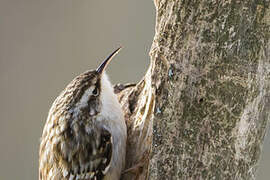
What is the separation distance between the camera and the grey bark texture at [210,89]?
76.2 inches

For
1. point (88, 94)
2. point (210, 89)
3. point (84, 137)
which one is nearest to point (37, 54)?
point (88, 94)

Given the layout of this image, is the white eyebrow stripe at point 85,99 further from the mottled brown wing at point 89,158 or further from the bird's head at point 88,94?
the mottled brown wing at point 89,158

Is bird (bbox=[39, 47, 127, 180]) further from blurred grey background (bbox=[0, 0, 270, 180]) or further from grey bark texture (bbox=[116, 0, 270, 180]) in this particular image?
blurred grey background (bbox=[0, 0, 270, 180])

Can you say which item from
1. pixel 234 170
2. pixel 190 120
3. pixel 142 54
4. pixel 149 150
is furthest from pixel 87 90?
pixel 142 54

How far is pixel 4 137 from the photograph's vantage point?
496cm

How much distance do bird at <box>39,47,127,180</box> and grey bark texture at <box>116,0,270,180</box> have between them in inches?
15.2

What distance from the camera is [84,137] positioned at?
7.90ft

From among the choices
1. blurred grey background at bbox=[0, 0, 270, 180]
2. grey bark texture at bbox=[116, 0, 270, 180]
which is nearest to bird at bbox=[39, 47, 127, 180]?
grey bark texture at bbox=[116, 0, 270, 180]

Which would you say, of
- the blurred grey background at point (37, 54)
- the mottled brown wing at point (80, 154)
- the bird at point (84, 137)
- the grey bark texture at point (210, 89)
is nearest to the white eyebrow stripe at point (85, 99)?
the bird at point (84, 137)

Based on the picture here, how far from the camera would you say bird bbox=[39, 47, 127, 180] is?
240 cm

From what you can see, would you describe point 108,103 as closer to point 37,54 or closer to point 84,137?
point 84,137

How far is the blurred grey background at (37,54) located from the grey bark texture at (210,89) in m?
2.87

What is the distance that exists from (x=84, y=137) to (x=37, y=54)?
2.72 m

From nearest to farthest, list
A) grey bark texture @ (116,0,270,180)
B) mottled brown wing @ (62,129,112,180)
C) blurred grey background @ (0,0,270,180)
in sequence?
grey bark texture @ (116,0,270,180)
mottled brown wing @ (62,129,112,180)
blurred grey background @ (0,0,270,180)
